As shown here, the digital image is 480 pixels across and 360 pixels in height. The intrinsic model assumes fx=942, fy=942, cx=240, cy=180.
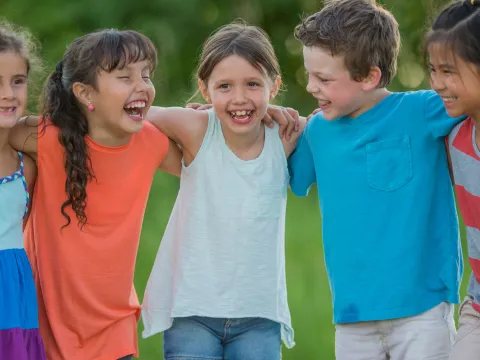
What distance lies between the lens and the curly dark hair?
8.77 feet

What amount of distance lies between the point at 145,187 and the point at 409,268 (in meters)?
0.81

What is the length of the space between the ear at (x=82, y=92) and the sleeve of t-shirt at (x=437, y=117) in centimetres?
96

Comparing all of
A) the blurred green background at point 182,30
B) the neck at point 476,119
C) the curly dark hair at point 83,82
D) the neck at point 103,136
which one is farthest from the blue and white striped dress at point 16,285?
the blurred green background at point 182,30

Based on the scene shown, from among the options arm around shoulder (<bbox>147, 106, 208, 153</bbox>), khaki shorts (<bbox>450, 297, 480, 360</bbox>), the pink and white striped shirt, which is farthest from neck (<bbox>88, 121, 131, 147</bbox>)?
khaki shorts (<bbox>450, 297, 480, 360</bbox>)

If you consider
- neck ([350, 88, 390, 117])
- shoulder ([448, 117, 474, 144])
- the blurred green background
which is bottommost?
shoulder ([448, 117, 474, 144])

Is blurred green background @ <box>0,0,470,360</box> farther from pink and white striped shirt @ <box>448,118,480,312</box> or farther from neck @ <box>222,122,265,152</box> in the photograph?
pink and white striped shirt @ <box>448,118,480,312</box>

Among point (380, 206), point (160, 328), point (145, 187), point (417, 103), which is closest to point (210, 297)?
point (160, 328)

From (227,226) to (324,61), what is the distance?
1.82 ft

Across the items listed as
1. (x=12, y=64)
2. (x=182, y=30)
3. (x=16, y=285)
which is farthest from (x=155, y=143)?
(x=182, y=30)

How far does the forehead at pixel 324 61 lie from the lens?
268cm

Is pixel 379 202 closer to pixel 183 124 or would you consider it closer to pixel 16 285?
pixel 183 124

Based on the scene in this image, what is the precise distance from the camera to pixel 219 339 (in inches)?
109

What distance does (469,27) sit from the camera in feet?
8.08

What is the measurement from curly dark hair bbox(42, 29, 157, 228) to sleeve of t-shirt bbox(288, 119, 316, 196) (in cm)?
52
